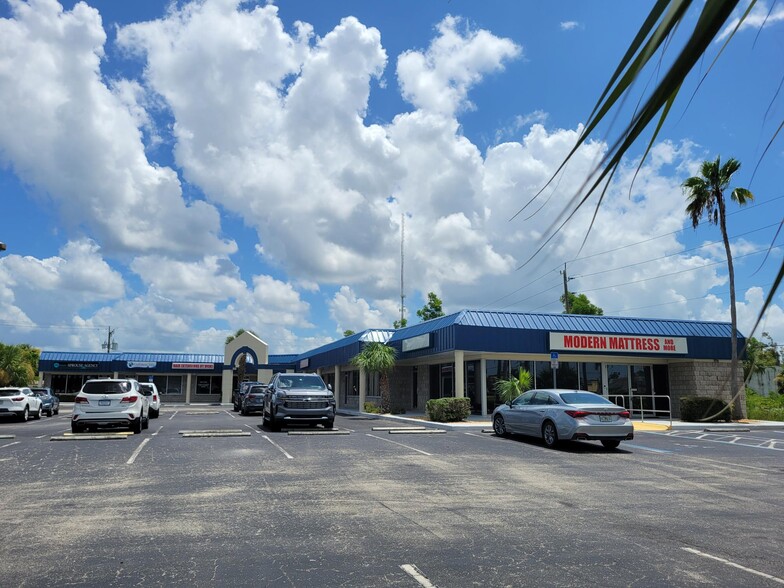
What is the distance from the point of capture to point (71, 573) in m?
5.52

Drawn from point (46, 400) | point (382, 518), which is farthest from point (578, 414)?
point (46, 400)

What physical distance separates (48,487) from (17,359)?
4656 cm

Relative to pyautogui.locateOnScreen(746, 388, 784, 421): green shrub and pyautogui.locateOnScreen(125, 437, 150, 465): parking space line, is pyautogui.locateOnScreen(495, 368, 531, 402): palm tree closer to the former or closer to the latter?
pyautogui.locateOnScreen(746, 388, 784, 421): green shrub

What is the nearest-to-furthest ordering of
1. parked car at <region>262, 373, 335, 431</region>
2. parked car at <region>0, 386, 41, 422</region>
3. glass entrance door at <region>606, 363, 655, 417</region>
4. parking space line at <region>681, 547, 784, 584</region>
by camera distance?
parking space line at <region>681, 547, 784, 584</region>, parked car at <region>262, 373, 335, 431</region>, parked car at <region>0, 386, 41, 422</region>, glass entrance door at <region>606, 363, 655, 417</region>

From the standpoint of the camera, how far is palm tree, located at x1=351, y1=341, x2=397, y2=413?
32625 millimetres

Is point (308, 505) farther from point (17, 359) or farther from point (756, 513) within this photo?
point (17, 359)

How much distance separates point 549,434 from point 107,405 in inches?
497

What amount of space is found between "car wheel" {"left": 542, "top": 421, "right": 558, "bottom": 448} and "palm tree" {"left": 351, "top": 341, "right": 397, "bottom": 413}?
53.5 ft

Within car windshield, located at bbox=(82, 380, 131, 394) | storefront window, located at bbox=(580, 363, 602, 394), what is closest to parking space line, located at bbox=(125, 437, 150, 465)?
car windshield, located at bbox=(82, 380, 131, 394)

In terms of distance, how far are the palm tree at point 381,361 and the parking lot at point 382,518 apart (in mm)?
17564

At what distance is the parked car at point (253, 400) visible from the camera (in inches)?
1252

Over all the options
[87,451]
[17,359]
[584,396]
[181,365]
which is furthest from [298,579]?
[181,365]

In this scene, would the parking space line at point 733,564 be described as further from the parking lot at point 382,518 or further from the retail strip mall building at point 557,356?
the retail strip mall building at point 557,356

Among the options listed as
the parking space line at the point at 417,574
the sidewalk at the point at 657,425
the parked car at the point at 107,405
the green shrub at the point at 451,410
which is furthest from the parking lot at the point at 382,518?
the green shrub at the point at 451,410
